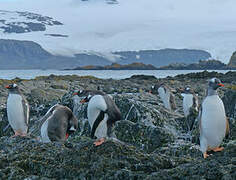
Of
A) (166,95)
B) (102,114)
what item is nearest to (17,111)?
(102,114)

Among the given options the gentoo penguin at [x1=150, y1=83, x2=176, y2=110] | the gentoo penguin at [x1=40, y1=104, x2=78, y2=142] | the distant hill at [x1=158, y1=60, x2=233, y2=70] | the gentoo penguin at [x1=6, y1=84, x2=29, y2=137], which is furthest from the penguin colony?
the distant hill at [x1=158, y1=60, x2=233, y2=70]

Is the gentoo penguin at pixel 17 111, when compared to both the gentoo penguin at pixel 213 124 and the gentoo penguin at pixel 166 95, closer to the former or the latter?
the gentoo penguin at pixel 213 124

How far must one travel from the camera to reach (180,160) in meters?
4.69

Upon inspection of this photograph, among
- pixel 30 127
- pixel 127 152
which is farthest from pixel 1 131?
pixel 127 152

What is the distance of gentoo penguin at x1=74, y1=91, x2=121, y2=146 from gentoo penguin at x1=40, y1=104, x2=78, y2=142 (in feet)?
4.12

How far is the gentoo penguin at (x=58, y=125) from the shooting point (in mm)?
7137

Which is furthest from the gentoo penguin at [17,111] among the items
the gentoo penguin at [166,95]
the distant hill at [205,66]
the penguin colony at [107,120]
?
the distant hill at [205,66]

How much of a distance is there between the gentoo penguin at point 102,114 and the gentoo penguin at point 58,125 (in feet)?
4.12

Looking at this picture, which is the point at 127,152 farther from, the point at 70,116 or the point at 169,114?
the point at 169,114

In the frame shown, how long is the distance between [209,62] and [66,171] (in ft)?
389

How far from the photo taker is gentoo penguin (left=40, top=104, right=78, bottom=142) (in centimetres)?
714

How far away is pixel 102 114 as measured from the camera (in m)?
5.90

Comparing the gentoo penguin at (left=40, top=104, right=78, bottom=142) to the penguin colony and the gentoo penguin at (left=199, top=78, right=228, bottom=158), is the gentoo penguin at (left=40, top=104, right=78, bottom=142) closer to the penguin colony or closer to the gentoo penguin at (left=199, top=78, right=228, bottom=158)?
the penguin colony

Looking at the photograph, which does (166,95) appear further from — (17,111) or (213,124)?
(213,124)
